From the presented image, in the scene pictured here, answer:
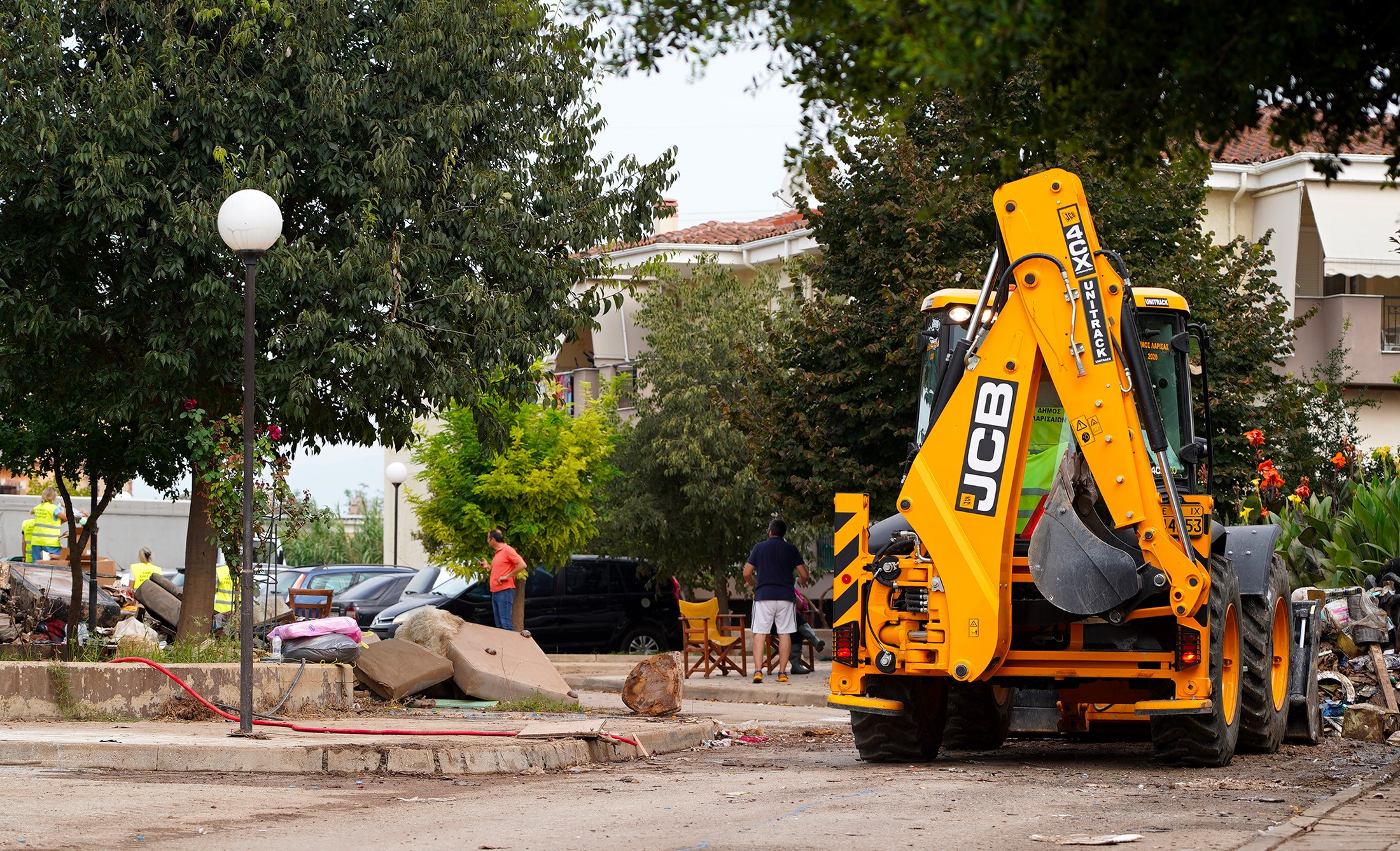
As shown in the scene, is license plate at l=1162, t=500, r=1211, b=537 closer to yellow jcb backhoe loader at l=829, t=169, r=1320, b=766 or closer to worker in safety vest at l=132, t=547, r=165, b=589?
yellow jcb backhoe loader at l=829, t=169, r=1320, b=766

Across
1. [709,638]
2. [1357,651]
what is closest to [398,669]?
[709,638]

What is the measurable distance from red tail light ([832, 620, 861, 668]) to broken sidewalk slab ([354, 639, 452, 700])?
5033 millimetres

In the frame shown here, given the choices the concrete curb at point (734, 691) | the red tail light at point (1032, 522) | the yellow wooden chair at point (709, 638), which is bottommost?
the concrete curb at point (734, 691)

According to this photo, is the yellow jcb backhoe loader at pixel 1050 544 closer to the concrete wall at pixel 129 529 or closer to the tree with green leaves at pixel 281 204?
the tree with green leaves at pixel 281 204

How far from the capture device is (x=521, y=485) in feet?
90.8

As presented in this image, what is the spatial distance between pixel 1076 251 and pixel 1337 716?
5.61 m

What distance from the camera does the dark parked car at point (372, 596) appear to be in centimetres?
2730

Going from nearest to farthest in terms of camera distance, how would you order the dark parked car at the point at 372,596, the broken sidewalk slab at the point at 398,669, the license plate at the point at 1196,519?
the license plate at the point at 1196,519, the broken sidewalk slab at the point at 398,669, the dark parked car at the point at 372,596

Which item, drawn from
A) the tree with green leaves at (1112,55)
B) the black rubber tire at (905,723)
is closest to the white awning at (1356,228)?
the black rubber tire at (905,723)

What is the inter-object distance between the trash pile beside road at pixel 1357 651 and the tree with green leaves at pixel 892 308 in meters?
4.86

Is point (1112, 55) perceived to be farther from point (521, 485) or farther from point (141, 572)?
point (521, 485)

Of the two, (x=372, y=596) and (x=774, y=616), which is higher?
(x=774, y=616)

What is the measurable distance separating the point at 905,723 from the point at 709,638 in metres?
10.5

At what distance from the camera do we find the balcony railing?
29.1 metres
